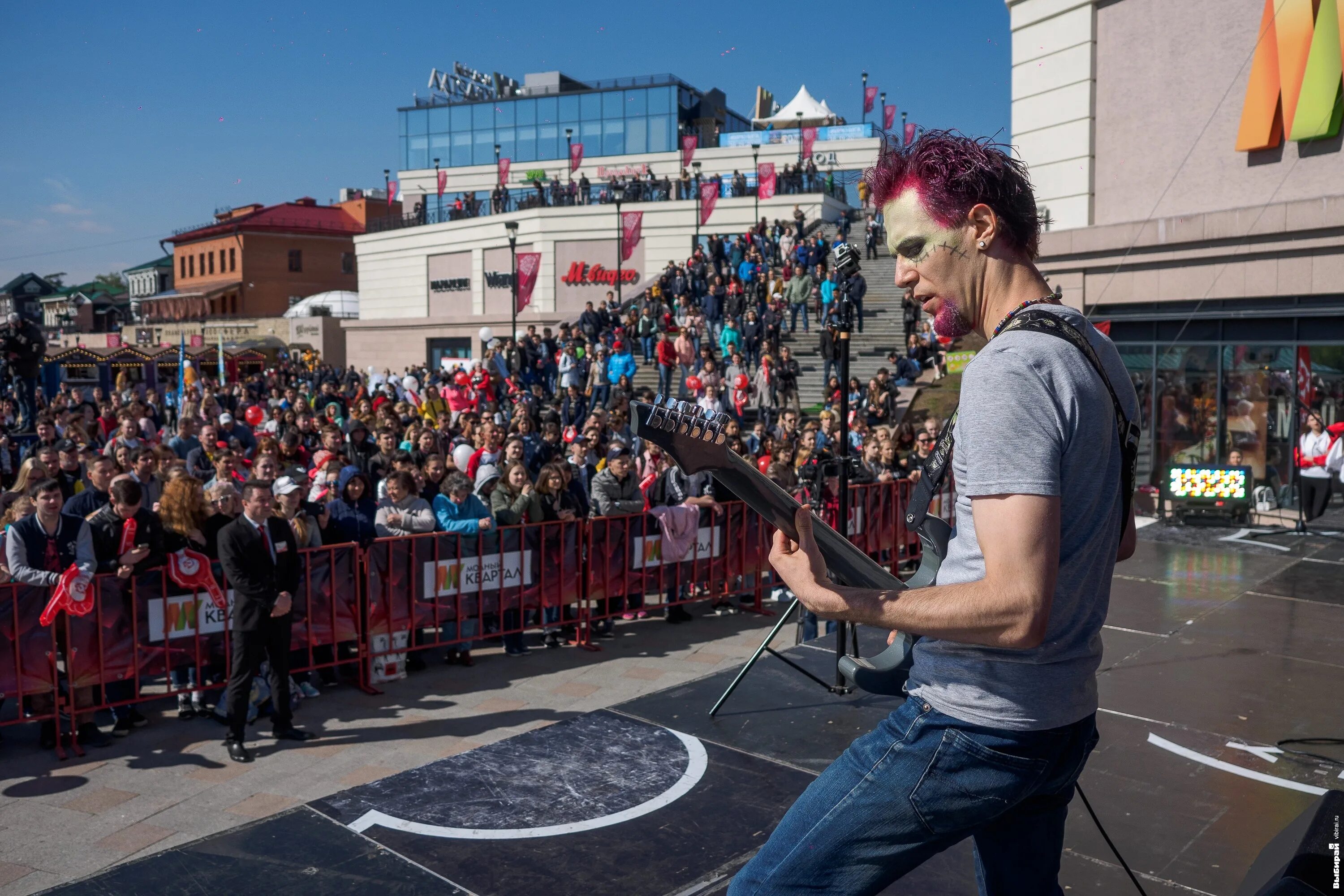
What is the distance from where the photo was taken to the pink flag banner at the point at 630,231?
40.7 metres

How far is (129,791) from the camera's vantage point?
5855 millimetres

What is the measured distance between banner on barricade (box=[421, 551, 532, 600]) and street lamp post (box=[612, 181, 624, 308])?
3237 cm

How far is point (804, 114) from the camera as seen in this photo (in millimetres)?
54219

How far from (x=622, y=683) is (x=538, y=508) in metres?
1.79

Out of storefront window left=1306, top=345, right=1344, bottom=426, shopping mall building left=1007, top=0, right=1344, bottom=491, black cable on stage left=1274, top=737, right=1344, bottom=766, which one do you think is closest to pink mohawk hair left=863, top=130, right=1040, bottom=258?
black cable on stage left=1274, top=737, right=1344, bottom=766

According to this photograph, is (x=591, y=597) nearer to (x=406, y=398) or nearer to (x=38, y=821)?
(x=38, y=821)

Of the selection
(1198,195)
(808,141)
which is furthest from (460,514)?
(808,141)

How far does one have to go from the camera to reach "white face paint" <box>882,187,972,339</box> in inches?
77.0

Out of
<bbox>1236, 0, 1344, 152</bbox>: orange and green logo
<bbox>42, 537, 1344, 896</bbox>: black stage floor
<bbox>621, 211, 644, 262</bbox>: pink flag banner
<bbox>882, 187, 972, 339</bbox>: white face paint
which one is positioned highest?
<bbox>621, 211, 644, 262</bbox>: pink flag banner

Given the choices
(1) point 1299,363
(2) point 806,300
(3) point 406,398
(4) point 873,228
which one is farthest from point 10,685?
(4) point 873,228

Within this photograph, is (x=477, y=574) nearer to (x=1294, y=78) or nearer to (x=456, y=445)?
(x=456, y=445)

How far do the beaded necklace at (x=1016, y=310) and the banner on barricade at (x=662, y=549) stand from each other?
7.67m

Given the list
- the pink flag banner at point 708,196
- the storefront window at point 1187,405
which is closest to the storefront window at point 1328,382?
the storefront window at point 1187,405

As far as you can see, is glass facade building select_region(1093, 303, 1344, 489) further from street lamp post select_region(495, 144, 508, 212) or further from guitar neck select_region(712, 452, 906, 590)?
street lamp post select_region(495, 144, 508, 212)
